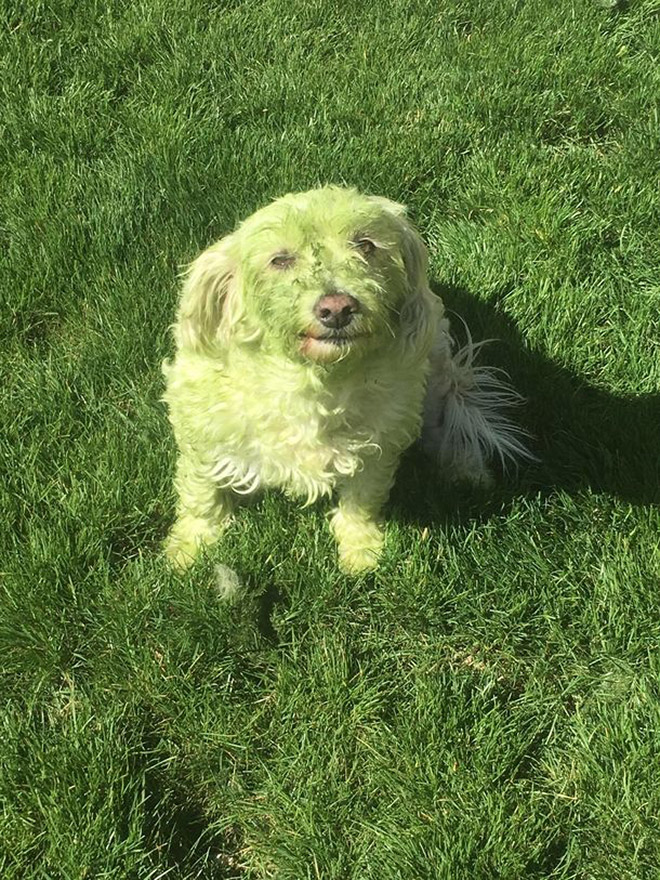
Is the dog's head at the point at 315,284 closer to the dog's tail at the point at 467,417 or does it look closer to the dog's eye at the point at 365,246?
the dog's eye at the point at 365,246

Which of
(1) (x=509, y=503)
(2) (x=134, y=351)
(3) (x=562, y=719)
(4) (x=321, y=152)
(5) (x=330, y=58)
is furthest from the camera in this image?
(5) (x=330, y=58)

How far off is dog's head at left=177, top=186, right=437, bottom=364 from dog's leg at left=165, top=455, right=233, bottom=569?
1.58 ft

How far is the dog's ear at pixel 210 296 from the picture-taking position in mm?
2436

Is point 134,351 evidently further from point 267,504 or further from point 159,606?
point 159,606

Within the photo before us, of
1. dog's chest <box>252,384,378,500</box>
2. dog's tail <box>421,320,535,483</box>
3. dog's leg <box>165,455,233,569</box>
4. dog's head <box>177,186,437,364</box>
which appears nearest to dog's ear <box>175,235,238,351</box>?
dog's head <box>177,186,437,364</box>

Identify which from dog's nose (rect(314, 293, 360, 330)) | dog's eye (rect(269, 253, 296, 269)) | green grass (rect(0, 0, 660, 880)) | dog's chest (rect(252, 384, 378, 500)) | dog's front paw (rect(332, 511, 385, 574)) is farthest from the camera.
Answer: dog's front paw (rect(332, 511, 385, 574))

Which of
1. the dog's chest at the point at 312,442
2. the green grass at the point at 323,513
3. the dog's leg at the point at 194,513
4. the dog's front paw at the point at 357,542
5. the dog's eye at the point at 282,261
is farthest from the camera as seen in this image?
the dog's front paw at the point at 357,542

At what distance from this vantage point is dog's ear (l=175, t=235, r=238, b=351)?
2436mm

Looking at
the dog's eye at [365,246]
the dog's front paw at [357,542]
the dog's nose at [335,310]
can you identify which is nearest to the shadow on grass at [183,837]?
the dog's front paw at [357,542]

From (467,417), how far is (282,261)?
1242 millimetres

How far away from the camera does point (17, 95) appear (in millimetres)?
4215

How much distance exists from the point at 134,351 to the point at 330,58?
88.4 inches

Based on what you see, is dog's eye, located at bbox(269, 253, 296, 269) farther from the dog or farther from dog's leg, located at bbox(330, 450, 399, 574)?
dog's leg, located at bbox(330, 450, 399, 574)

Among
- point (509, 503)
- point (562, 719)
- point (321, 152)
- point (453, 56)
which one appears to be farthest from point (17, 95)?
point (562, 719)
